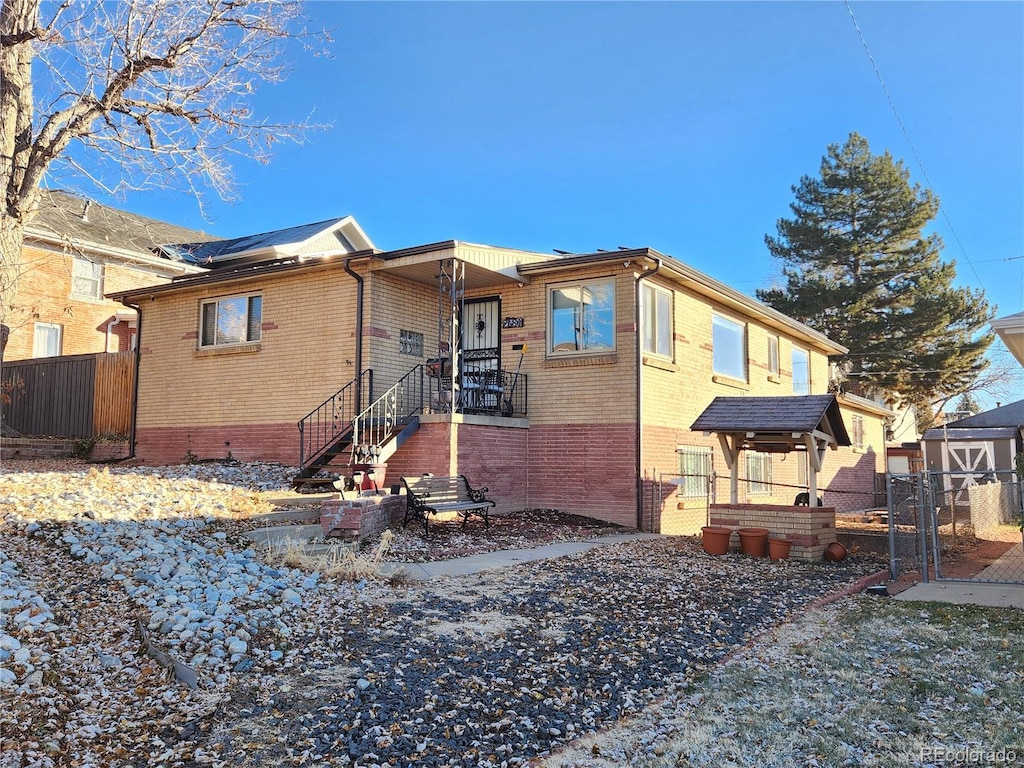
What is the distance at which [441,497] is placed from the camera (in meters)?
11.7

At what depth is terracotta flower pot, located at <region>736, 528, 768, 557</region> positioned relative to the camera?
10867mm

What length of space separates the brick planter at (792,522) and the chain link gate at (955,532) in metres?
0.98

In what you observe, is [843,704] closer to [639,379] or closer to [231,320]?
[639,379]

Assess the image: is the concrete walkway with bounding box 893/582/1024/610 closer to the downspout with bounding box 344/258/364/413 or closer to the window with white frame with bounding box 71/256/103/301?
the downspout with bounding box 344/258/364/413

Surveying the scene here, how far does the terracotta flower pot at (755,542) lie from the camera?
10867 mm

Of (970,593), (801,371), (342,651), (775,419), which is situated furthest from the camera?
(801,371)

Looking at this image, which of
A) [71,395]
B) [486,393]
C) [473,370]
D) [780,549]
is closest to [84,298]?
[71,395]

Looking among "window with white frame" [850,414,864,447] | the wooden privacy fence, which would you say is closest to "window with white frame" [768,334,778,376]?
"window with white frame" [850,414,864,447]

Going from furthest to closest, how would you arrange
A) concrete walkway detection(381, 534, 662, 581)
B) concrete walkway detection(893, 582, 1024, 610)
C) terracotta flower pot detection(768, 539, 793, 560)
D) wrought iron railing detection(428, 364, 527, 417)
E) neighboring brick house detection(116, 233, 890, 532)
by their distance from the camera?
wrought iron railing detection(428, 364, 527, 417) < neighboring brick house detection(116, 233, 890, 532) < terracotta flower pot detection(768, 539, 793, 560) < concrete walkway detection(381, 534, 662, 581) < concrete walkway detection(893, 582, 1024, 610)

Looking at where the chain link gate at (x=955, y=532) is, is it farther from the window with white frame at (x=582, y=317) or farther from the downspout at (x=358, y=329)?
the downspout at (x=358, y=329)

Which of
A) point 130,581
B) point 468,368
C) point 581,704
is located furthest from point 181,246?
point 581,704

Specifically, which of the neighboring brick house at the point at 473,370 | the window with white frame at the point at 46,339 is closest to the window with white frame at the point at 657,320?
the neighboring brick house at the point at 473,370

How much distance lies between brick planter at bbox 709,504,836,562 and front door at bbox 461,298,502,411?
5.20 meters

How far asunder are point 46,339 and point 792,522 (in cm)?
2314
